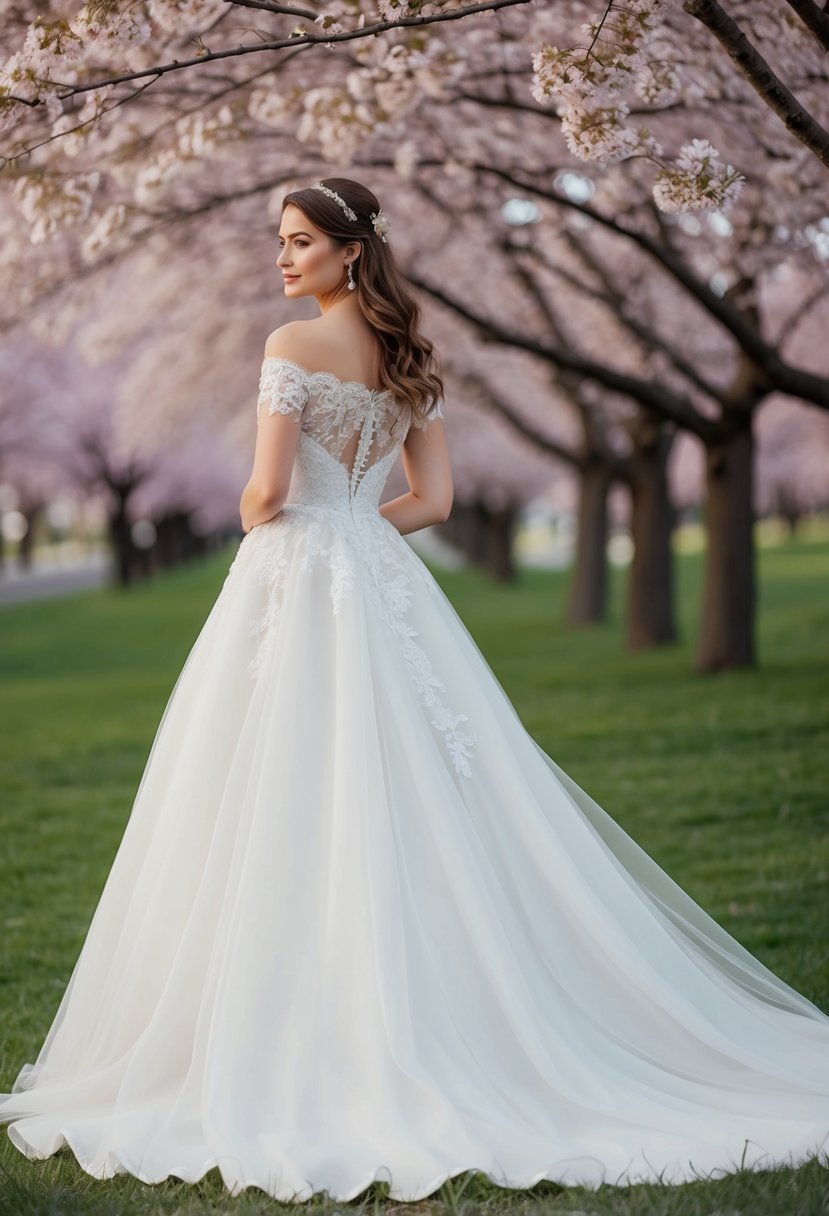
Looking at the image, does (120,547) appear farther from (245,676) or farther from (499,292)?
(245,676)

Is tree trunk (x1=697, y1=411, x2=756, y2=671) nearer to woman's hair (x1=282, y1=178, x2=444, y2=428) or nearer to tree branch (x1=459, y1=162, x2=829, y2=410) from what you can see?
tree branch (x1=459, y1=162, x2=829, y2=410)

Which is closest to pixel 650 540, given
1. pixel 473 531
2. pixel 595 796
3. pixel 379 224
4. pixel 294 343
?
pixel 595 796

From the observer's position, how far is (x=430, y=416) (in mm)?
4430

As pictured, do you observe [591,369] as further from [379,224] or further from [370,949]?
[370,949]

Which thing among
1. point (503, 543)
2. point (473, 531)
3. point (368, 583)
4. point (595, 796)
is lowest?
point (595, 796)

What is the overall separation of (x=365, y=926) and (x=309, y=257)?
2.01 metres

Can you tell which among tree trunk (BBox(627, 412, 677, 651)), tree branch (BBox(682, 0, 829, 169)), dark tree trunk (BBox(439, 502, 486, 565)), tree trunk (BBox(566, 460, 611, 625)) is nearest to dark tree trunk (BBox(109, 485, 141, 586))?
dark tree trunk (BBox(439, 502, 486, 565))

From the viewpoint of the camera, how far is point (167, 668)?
766 inches

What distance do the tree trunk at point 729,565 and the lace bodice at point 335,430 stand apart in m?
9.76

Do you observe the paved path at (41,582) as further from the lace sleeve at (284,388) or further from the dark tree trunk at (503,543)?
the lace sleeve at (284,388)

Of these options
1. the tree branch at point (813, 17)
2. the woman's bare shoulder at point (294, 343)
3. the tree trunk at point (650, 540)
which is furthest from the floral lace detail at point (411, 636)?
the tree trunk at point (650, 540)

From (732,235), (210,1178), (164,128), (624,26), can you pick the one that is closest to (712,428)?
(732,235)

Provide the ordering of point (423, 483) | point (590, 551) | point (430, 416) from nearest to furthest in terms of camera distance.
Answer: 1. point (430, 416)
2. point (423, 483)
3. point (590, 551)

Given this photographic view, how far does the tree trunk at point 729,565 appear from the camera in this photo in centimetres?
1365
